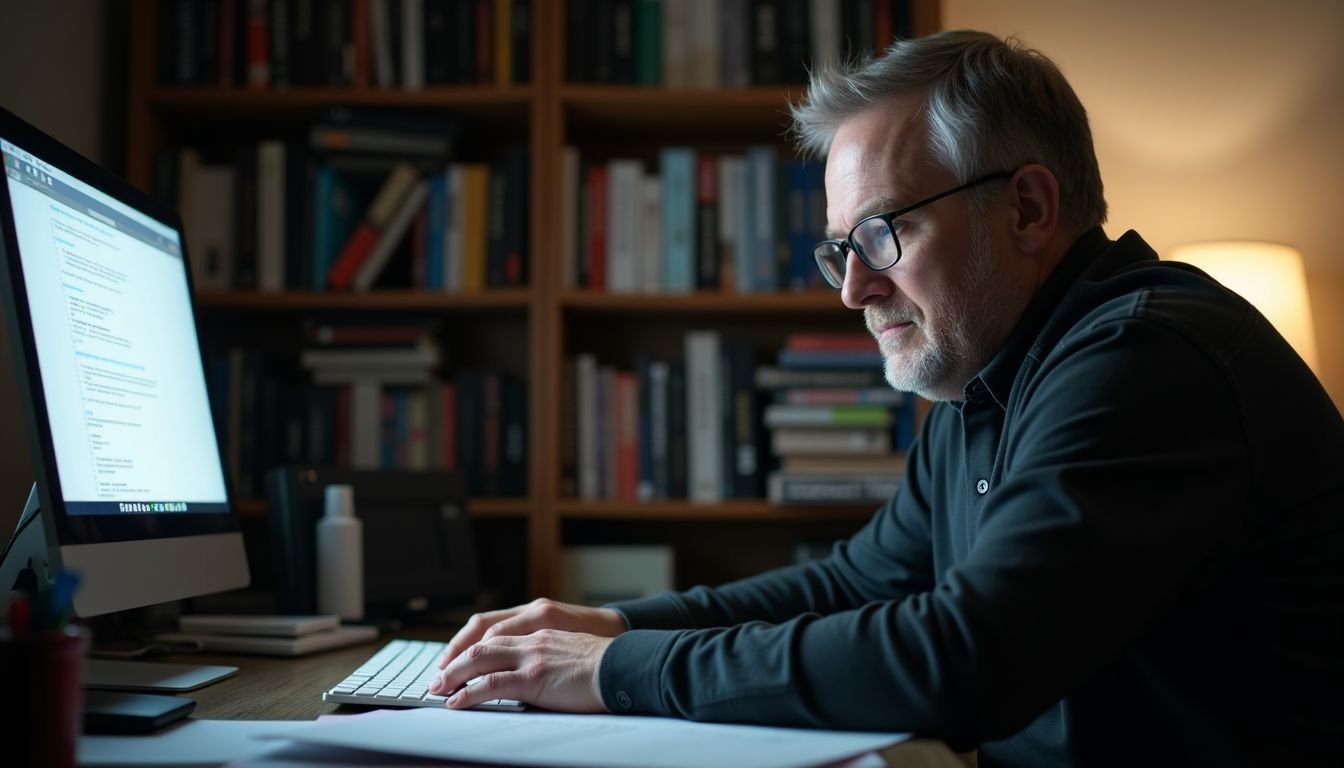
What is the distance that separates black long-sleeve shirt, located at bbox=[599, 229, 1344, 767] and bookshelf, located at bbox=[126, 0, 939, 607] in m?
1.26

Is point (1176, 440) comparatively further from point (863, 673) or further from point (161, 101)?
point (161, 101)

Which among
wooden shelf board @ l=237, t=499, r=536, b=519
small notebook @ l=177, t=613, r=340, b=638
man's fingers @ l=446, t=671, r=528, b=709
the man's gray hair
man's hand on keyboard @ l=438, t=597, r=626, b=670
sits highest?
the man's gray hair

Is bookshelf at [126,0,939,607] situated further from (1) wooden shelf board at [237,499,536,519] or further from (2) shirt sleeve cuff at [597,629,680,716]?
(2) shirt sleeve cuff at [597,629,680,716]

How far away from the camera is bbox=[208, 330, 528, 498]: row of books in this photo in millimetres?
2297

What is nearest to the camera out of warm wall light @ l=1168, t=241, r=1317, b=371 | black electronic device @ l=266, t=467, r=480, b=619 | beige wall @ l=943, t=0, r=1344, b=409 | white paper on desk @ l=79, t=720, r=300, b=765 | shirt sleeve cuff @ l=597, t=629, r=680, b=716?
white paper on desk @ l=79, t=720, r=300, b=765

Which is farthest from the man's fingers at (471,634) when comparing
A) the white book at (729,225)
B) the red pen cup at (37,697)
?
the white book at (729,225)

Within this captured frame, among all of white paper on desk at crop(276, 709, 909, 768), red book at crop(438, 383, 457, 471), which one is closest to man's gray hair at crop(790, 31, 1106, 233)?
white paper on desk at crop(276, 709, 909, 768)

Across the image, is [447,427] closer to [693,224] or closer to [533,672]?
Answer: [693,224]

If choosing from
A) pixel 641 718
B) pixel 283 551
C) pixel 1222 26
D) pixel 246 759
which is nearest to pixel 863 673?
pixel 641 718

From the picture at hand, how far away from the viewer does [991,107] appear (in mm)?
1202

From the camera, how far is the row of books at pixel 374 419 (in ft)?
7.54

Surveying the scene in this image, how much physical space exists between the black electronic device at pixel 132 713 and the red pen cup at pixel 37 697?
8.0 inches

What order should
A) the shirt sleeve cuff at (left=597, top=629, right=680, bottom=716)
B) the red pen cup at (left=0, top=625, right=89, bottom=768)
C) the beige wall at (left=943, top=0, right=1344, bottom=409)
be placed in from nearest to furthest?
1. the red pen cup at (left=0, top=625, right=89, bottom=768)
2. the shirt sleeve cuff at (left=597, top=629, right=680, bottom=716)
3. the beige wall at (left=943, top=0, right=1344, bottom=409)

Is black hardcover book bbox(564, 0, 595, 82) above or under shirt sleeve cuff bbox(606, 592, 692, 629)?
above
